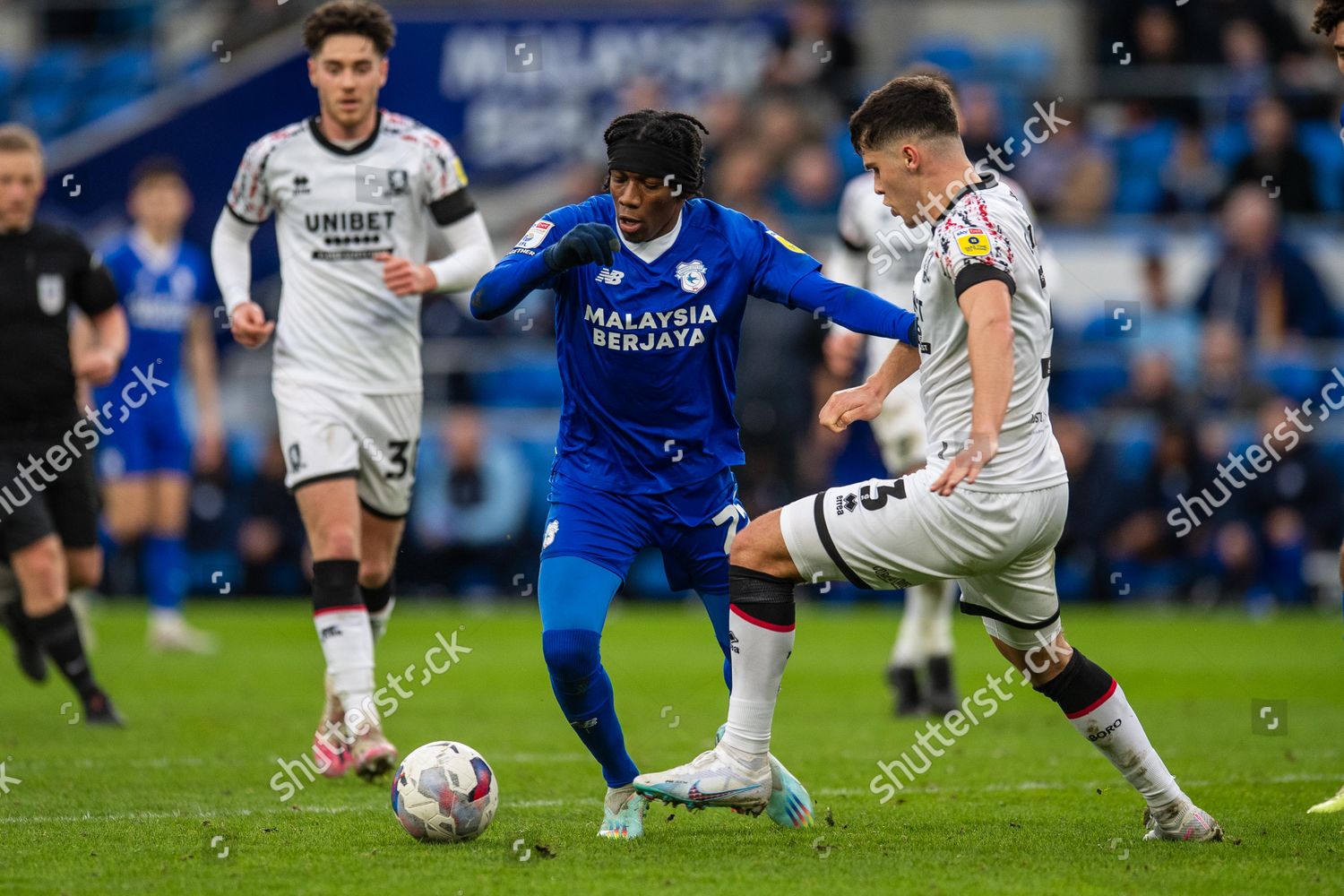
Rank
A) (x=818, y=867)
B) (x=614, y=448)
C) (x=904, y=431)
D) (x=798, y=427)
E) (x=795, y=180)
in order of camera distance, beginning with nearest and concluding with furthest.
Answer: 1. (x=818, y=867)
2. (x=614, y=448)
3. (x=904, y=431)
4. (x=798, y=427)
5. (x=795, y=180)

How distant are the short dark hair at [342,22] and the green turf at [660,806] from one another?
3.29 metres

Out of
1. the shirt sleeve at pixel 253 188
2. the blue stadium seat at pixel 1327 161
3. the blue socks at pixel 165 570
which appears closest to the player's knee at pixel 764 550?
the shirt sleeve at pixel 253 188

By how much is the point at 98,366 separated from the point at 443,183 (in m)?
2.44

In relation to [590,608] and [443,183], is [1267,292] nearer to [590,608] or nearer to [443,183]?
[443,183]

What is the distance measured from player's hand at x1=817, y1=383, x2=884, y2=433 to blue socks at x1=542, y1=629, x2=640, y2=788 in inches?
42.4

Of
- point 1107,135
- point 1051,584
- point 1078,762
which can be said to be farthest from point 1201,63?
point 1051,584

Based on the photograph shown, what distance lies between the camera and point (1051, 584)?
5609 mm

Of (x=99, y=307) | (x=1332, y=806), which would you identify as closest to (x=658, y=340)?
(x=1332, y=806)

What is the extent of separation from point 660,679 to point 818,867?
6.19 m

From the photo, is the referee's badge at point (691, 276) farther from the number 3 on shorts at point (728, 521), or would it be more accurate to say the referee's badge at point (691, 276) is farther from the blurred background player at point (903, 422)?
the blurred background player at point (903, 422)

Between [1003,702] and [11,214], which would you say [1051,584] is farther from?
[11,214]

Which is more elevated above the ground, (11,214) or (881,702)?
(11,214)

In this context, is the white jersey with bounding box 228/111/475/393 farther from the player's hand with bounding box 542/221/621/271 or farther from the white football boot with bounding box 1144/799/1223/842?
the white football boot with bounding box 1144/799/1223/842

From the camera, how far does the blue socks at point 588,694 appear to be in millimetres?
5676
